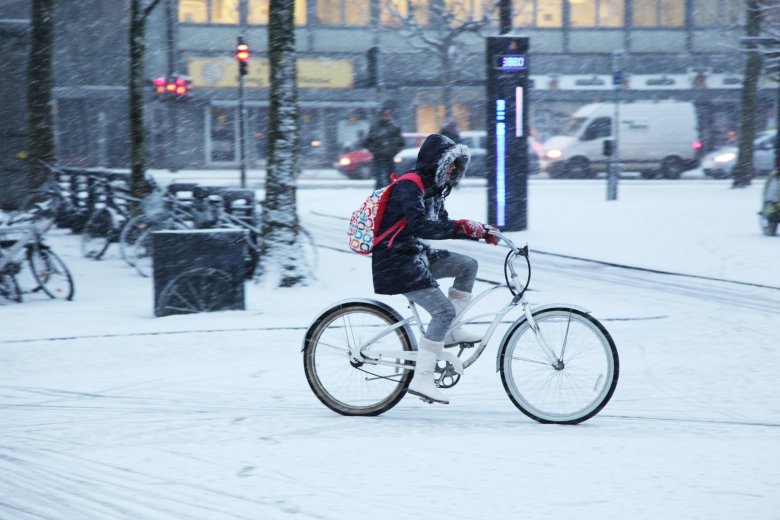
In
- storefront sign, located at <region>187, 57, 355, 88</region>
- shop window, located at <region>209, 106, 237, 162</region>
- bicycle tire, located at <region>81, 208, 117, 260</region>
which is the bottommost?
bicycle tire, located at <region>81, 208, 117, 260</region>

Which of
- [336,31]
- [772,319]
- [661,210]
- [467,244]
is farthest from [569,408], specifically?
[336,31]

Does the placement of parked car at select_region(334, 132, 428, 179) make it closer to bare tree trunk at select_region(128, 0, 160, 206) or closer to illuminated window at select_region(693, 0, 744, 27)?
illuminated window at select_region(693, 0, 744, 27)

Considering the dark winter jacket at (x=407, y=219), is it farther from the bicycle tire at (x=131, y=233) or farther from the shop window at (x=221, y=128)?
the shop window at (x=221, y=128)

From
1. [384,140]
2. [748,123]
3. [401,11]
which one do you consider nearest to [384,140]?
[384,140]

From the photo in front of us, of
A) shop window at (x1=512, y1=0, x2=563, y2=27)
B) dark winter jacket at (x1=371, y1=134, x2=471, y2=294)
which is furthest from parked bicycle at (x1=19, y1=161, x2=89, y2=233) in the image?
shop window at (x1=512, y1=0, x2=563, y2=27)

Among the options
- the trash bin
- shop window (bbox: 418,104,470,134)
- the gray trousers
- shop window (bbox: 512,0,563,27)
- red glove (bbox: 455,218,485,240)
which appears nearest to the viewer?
red glove (bbox: 455,218,485,240)

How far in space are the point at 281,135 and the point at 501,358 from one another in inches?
239

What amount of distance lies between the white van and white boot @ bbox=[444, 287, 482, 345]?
93.7 feet

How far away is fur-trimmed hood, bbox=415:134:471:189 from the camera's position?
18.5 ft

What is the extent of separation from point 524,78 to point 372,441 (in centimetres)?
1146

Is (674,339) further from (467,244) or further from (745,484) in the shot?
(467,244)

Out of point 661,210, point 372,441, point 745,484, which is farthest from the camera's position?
Answer: point 661,210

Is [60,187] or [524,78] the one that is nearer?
[524,78]

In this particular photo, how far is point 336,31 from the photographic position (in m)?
46.0
